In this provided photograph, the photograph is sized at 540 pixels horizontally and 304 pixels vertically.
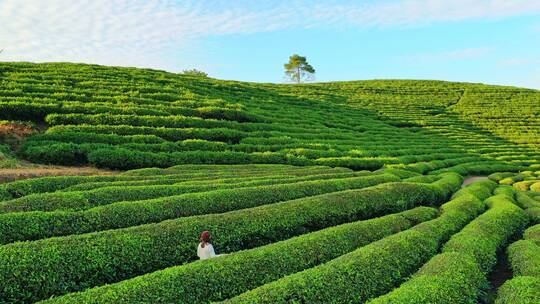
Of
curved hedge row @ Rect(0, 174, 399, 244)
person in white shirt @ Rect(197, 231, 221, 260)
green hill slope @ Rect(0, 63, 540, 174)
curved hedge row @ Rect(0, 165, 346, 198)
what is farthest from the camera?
green hill slope @ Rect(0, 63, 540, 174)

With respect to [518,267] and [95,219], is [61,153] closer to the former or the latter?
[95,219]

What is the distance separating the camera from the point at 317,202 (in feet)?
69.0

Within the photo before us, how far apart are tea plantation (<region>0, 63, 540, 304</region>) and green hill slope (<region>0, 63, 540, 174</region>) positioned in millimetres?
196

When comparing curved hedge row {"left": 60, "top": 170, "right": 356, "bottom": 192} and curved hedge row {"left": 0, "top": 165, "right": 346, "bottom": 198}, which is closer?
curved hedge row {"left": 0, "top": 165, "right": 346, "bottom": 198}

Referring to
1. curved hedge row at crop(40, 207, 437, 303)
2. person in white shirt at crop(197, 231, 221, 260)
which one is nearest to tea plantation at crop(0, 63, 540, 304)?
curved hedge row at crop(40, 207, 437, 303)

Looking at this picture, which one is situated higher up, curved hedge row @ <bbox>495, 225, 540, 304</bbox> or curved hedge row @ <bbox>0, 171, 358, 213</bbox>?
curved hedge row @ <bbox>0, 171, 358, 213</bbox>

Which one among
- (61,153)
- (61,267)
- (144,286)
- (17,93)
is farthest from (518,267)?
(17,93)

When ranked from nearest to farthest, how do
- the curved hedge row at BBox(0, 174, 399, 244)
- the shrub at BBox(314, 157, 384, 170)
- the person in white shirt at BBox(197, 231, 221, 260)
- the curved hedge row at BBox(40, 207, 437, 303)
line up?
the curved hedge row at BBox(40, 207, 437, 303) → the person in white shirt at BBox(197, 231, 221, 260) → the curved hedge row at BBox(0, 174, 399, 244) → the shrub at BBox(314, 157, 384, 170)

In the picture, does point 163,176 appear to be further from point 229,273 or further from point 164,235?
point 229,273

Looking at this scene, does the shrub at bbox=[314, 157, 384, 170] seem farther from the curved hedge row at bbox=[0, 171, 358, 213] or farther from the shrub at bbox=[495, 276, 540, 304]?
the shrub at bbox=[495, 276, 540, 304]

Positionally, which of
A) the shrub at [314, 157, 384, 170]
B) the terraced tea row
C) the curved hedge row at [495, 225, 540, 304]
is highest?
the terraced tea row

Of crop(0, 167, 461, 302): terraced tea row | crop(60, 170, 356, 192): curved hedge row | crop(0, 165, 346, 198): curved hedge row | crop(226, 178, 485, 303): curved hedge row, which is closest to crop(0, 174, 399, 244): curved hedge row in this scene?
crop(0, 167, 461, 302): terraced tea row

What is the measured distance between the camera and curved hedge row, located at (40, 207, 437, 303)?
11.1m

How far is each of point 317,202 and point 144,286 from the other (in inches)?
442
